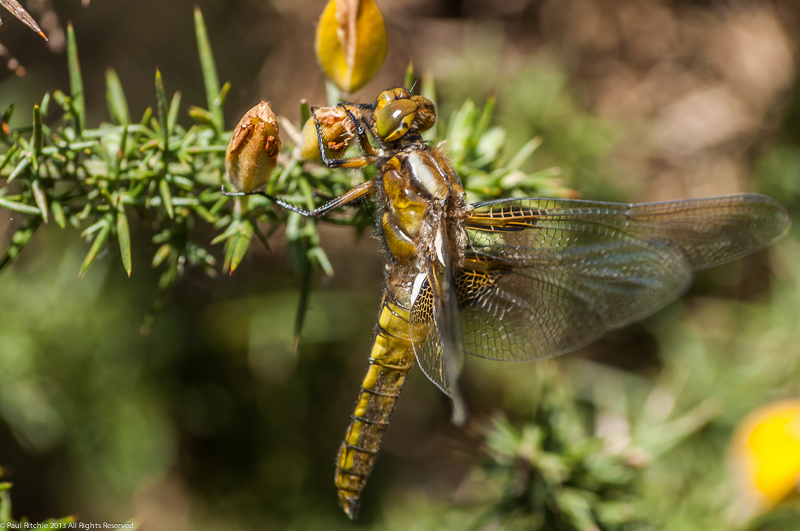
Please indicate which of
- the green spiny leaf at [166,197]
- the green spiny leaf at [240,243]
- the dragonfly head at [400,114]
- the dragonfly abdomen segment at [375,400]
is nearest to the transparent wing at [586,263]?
the dragonfly abdomen segment at [375,400]

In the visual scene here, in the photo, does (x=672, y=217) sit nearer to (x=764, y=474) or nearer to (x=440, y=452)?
(x=764, y=474)

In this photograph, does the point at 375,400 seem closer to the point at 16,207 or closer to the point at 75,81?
the point at 16,207

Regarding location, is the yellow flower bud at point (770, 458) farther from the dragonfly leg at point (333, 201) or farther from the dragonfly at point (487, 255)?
the dragonfly leg at point (333, 201)

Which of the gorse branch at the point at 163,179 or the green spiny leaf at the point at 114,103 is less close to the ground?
the green spiny leaf at the point at 114,103

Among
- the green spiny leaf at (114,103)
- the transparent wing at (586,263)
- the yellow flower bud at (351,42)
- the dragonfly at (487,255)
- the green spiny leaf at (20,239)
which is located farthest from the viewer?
the transparent wing at (586,263)

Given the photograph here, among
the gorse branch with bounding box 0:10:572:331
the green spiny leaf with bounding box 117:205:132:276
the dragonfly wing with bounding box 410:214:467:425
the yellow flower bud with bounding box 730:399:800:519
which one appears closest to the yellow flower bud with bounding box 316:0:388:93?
the gorse branch with bounding box 0:10:572:331

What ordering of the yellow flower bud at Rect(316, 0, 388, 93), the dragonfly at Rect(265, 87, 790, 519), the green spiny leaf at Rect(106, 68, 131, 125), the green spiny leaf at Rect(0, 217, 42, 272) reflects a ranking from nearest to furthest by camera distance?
the green spiny leaf at Rect(0, 217, 42, 272) < the yellow flower bud at Rect(316, 0, 388, 93) < the green spiny leaf at Rect(106, 68, 131, 125) < the dragonfly at Rect(265, 87, 790, 519)

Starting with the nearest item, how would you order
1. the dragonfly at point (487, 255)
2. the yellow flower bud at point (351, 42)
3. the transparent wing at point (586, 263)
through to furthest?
the yellow flower bud at point (351, 42) → the dragonfly at point (487, 255) → the transparent wing at point (586, 263)

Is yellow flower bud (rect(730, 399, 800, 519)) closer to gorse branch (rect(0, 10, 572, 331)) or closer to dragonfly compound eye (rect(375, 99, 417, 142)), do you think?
gorse branch (rect(0, 10, 572, 331))
